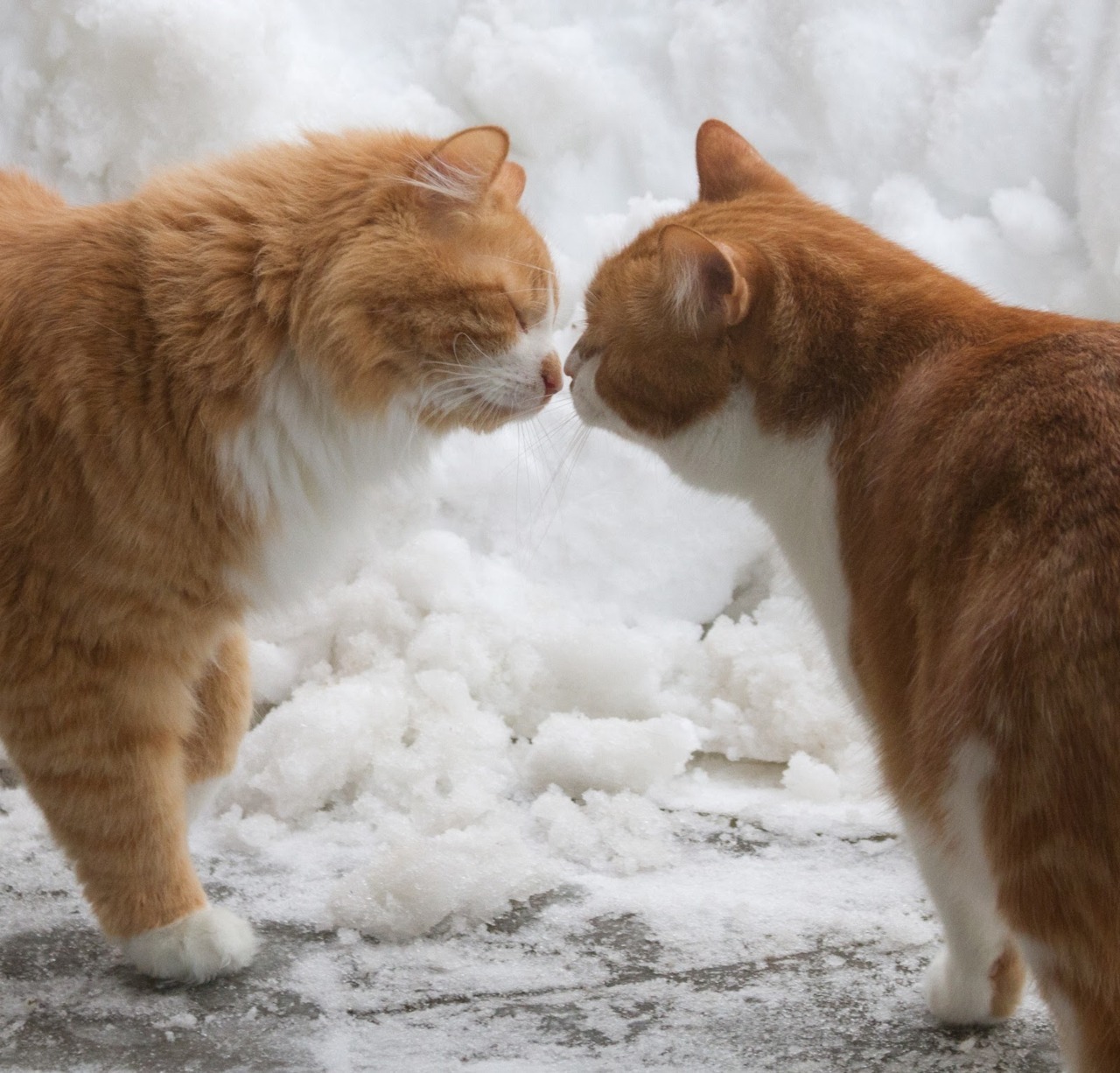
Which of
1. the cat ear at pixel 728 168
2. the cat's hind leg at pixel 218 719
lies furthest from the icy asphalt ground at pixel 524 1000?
the cat ear at pixel 728 168

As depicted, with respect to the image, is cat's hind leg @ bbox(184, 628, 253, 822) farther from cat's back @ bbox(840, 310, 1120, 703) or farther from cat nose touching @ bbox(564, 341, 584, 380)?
cat's back @ bbox(840, 310, 1120, 703)

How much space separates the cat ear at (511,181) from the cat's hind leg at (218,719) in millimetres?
658

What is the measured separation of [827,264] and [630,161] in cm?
149

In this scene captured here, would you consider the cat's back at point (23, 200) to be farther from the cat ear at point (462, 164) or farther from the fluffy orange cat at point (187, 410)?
the cat ear at point (462, 164)

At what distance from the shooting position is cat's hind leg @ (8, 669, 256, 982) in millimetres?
1494

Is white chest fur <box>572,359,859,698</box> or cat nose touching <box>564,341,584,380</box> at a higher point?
cat nose touching <box>564,341,584,380</box>

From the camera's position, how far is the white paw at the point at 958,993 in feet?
4.70

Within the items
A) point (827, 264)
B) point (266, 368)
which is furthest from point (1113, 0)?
point (266, 368)

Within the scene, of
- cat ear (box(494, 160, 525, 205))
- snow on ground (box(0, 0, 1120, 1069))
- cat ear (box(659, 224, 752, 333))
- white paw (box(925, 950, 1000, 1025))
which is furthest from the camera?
snow on ground (box(0, 0, 1120, 1069))

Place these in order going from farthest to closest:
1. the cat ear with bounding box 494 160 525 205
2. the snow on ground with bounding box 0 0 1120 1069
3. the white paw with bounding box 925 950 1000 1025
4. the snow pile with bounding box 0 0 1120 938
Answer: the snow pile with bounding box 0 0 1120 938 → the snow on ground with bounding box 0 0 1120 1069 → the cat ear with bounding box 494 160 525 205 → the white paw with bounding box 925 950 1000 1025

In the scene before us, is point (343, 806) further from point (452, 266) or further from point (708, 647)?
point (452, 266)

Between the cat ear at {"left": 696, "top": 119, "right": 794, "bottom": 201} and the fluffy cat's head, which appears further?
the cat ear at {"left": 696, "top": 119, "right": 794, "bottom": 201}

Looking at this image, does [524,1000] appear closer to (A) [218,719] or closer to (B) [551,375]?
(A) [218,719]

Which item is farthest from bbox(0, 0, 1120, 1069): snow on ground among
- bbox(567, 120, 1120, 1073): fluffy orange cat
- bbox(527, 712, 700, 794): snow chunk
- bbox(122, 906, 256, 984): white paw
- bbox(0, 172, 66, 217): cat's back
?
bbox(0, 172, 66, 217): cat's back
